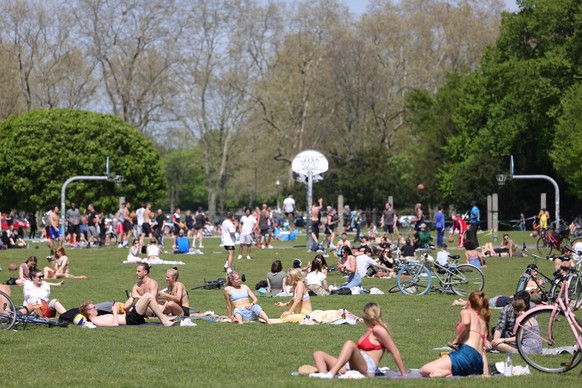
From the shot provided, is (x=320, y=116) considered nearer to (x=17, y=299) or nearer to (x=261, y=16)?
(x=261, y=16)

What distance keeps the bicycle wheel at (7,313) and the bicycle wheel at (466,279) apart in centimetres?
1068

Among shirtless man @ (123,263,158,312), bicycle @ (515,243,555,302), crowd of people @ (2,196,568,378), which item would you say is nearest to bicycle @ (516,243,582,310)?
bicycle @ (515,243,555,302)

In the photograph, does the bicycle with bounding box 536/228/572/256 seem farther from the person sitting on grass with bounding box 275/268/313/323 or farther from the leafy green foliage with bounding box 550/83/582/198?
the person sitting on grass with bounding box 275/268/313/323

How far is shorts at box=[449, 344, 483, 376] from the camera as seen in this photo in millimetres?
12180

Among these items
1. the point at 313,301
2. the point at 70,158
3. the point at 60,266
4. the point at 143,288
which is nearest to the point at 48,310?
the point at 143,288

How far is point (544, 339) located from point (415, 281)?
1099cm

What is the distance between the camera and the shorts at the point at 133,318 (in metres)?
18.0

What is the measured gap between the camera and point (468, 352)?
12.3 m

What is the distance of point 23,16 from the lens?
7906 centimetres

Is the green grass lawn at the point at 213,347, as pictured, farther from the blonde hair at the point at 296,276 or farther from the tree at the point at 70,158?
the tree at the point at 70,158

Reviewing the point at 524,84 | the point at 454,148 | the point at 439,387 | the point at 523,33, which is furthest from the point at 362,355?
the point at 454,148

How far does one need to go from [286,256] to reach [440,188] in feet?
134

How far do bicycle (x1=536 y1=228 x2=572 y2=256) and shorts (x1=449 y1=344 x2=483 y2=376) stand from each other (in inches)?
869

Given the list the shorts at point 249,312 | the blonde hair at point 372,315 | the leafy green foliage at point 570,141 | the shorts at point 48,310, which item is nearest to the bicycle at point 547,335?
the blonde hair at point 372,315
